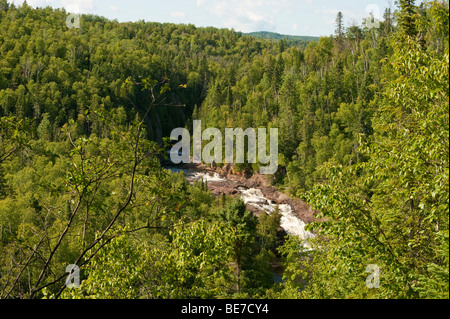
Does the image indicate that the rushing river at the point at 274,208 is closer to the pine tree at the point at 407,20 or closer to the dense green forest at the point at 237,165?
the dense green forest at the point at 237,165

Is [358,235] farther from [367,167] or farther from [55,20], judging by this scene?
[55,20]

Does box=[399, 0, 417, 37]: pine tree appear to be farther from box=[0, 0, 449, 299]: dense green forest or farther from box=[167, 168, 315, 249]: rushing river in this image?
box=[167, 168, 315, 249]: rushing river

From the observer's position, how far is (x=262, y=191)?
5719cm

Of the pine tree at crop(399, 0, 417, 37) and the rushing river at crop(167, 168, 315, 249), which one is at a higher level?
the pine tree at crop(399, 0, 417, 37)

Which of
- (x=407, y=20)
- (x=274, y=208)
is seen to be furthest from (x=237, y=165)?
(x=407, y=20)

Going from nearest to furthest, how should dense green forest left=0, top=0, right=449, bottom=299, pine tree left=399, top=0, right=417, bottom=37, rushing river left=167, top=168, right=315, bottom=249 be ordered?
dense green forest left=0, top=0, right=449, bottom=299
pine tree left=399, top=0, right=417, bottom=37
rushing river left=167, top=168, right=315, bottom=249

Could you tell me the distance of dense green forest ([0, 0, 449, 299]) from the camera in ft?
17.0

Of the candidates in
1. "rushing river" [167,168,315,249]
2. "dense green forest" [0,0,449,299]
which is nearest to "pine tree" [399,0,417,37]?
"dense green forest" [0,0,449,299]

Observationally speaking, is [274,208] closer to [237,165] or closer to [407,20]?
[237,165]

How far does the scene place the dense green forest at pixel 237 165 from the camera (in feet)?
17.0

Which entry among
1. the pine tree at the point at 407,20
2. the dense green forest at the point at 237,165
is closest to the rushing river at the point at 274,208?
the dense green forest at the point at 237,165

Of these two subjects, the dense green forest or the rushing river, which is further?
the rushing river

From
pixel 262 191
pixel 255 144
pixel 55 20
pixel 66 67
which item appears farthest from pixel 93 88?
pixel 55 20
